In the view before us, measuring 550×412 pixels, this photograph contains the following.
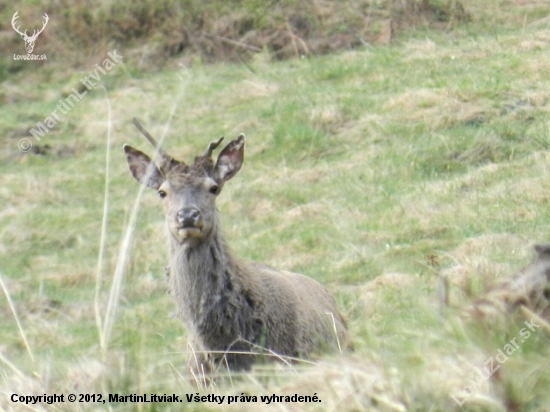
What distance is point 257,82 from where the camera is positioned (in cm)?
1825

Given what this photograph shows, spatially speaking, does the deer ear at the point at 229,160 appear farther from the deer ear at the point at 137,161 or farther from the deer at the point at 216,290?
the deer ear at the point at 137,161

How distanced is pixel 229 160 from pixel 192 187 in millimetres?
550

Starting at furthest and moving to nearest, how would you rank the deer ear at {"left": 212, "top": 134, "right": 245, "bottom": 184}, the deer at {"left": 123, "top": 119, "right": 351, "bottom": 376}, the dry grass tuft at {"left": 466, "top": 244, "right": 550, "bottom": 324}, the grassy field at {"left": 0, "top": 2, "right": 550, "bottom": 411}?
the deer ear at {"left": 212, "top": 134, "right": 245, "bottom": 184}
the deer at {"left": 123, "top": 119, "right": 351, "bottom": 376}
the grassy field at {"left": 0, "top": 2, "right": 550, "bottom": 411}
the dry grass tuft at {"left": 466, "top": 244, "right": 550, "bottom": 324}

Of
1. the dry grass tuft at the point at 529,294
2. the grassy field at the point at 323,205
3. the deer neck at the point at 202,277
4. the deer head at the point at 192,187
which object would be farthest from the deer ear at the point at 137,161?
the dry grass tuft at the point at 529,294

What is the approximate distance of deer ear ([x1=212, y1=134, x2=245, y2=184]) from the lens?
319 inches

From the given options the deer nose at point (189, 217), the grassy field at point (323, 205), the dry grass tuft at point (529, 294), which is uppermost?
the dry grass tuft at point (529, 294)

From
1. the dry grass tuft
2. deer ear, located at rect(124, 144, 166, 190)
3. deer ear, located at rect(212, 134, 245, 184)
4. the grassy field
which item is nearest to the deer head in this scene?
deer ear, located at rect(212, 134, 245, 184)

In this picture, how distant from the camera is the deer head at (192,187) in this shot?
753cm

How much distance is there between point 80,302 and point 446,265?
4254 mm

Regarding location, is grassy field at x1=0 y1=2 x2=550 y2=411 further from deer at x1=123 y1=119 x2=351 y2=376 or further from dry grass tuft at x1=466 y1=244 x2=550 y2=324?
deer at x1=123 y1=119 x2=351 y2=376

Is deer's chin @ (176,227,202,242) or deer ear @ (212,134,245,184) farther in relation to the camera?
deer ear @ (212,134,245,184)

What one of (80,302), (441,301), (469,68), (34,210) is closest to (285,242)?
(80,302)

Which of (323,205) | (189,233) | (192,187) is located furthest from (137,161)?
(323,205)

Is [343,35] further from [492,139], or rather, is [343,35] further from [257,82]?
[492,139]
